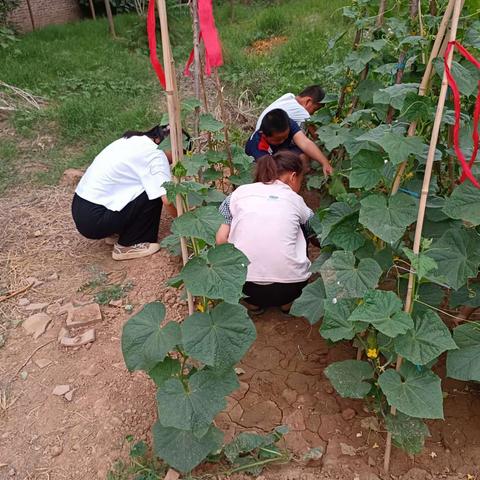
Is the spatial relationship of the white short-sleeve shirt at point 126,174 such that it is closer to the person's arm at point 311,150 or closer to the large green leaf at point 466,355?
the person's arm at point 311,150

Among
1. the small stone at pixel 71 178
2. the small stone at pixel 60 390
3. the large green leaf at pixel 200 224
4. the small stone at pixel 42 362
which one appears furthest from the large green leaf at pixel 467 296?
the small stone at pixel 71 178

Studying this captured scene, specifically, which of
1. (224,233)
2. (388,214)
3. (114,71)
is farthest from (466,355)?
(114,71)

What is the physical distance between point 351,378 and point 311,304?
1.29 feet

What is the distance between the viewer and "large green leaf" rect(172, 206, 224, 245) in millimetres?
1634

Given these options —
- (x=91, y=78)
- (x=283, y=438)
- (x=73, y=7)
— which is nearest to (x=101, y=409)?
(x=283, y=438)

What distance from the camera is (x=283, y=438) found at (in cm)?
209

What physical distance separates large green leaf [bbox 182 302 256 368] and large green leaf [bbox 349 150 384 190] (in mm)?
632

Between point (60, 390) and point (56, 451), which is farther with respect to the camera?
point (60, 390)

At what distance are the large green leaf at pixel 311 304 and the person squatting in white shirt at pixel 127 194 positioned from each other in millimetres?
1116

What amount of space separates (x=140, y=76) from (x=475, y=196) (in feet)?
18.1

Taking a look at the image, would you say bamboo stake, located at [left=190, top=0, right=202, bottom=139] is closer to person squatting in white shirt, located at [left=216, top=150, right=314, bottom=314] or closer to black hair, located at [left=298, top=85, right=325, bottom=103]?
person squatting in white shirt, located at [left=216, top=150, right=314, bottom=314]

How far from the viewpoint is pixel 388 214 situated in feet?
5.84

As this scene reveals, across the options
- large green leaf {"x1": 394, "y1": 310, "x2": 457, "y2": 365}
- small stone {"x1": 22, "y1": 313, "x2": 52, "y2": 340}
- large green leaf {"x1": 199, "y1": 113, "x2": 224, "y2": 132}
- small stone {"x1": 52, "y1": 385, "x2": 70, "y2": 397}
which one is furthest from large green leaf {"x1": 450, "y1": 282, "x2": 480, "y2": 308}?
small stone {"x1": 22, "y1": 313, "x2": 52, "y2": 340}

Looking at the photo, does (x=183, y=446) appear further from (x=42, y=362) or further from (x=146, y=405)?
(x=42, y=362)
